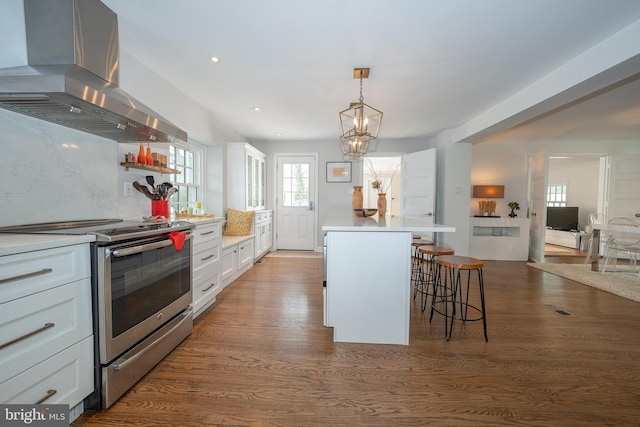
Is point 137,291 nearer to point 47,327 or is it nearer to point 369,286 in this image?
point 47,327

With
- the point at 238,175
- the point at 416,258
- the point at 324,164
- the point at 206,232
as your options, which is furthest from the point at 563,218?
the point at 206,232

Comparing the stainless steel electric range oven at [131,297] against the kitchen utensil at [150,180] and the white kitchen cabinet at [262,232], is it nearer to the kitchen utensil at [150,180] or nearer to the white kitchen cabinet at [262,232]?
the kitchen utensil at [150,180]

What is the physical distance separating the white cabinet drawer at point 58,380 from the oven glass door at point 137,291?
0.09 meters

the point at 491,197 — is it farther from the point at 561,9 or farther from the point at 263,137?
the point at 263,137

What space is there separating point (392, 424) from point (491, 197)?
17.3 feet

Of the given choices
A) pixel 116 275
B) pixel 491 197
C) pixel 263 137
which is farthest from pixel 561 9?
pixel 263 137

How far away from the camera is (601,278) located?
382 centimetres

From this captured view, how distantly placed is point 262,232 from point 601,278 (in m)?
5.37

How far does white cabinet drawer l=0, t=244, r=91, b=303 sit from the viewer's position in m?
1.02

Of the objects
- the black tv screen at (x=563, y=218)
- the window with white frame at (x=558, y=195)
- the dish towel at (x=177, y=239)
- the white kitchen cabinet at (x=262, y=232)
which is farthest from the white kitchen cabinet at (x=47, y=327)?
the window with white frame at (x=558, y=195)

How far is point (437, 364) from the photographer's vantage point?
1.79 meters

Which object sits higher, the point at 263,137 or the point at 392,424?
the point at 263,137

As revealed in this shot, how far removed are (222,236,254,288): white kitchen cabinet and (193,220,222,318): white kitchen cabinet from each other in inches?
16.2

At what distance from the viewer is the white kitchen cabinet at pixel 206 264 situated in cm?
233
